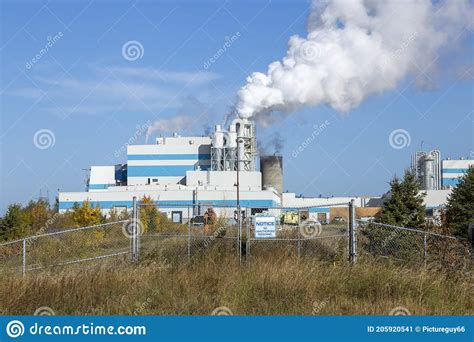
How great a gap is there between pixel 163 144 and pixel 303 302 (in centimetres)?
7709

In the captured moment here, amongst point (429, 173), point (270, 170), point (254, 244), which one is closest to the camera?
point (254, 244)

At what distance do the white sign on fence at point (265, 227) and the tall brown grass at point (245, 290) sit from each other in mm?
5225

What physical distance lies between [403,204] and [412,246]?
699 inches

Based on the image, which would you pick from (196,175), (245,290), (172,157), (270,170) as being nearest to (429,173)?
(270,170)

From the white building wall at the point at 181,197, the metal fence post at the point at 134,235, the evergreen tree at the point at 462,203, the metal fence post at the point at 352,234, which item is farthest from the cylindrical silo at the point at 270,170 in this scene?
the metal fence post at the point at 352,234

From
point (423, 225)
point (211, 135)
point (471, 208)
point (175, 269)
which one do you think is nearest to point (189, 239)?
point (175, 269)

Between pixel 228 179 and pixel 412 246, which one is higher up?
pixel 228 179

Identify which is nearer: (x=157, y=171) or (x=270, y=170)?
(x=157, y=171)

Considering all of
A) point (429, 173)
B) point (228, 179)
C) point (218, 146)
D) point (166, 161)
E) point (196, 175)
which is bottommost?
point (228, 179)

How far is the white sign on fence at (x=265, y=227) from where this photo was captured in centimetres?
1700

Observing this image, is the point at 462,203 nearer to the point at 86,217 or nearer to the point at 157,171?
the point at 86,217

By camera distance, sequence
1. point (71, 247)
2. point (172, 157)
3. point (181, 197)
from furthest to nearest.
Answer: point (172, 157)
point (181, 197)
point (71, 247)

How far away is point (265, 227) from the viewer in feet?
55.9

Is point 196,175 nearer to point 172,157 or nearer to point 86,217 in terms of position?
point 172,157
